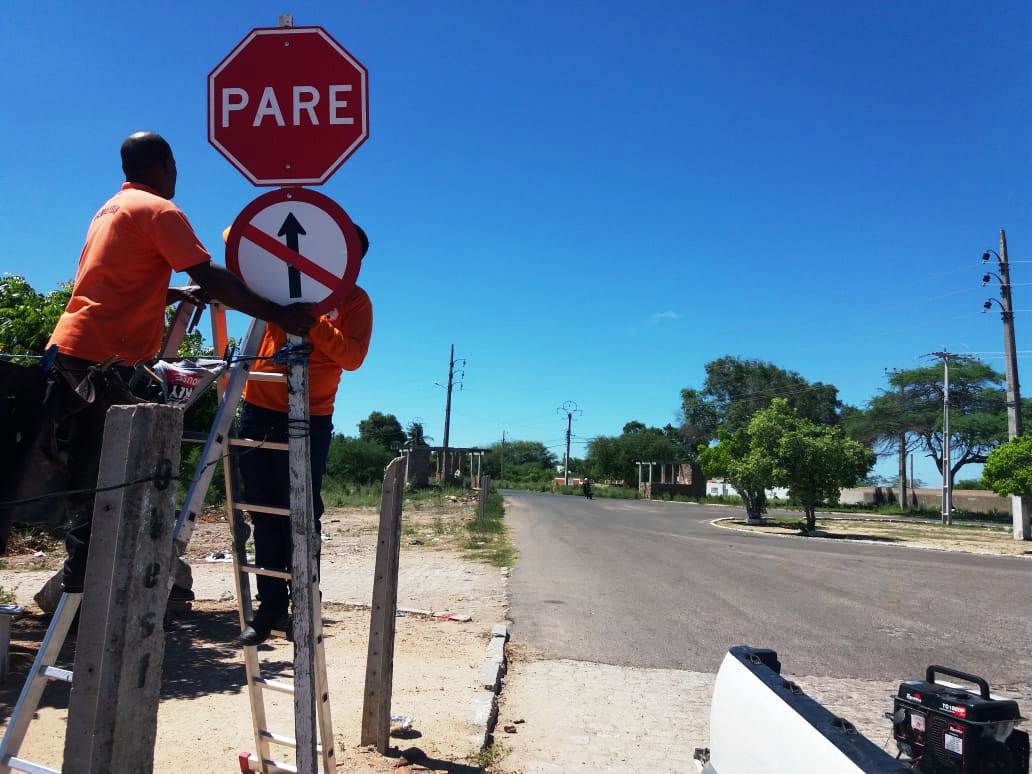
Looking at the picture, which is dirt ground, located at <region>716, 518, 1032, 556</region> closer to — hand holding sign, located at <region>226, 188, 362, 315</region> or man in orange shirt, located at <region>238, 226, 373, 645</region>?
man in orange shirt, located at <region>238, 226, 373, 645</region>

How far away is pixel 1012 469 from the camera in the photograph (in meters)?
25.4

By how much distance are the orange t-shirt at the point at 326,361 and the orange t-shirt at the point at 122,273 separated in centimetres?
46

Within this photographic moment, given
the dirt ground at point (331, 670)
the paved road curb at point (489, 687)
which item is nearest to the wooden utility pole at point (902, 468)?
the dirt ground at point (331, 670)

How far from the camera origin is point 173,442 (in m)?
1.90

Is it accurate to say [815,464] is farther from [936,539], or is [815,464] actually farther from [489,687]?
[489,687]

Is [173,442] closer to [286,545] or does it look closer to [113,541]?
[113,541]

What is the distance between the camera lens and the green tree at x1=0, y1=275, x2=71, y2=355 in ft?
20.4

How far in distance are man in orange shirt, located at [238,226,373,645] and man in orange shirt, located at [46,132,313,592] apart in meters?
0.46

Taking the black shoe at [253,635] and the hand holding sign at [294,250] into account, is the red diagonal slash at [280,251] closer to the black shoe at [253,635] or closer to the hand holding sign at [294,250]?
the hand holding sign at [294,250]

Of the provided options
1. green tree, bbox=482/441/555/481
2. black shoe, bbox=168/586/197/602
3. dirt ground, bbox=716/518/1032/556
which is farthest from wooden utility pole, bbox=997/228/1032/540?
green tree, bbox=482/441/555/481

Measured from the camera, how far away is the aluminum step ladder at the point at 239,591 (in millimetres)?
2465

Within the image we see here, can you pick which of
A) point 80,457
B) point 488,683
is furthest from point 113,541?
point 488,683

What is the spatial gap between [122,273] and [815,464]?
86.0 ft

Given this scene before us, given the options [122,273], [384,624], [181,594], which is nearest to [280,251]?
[122,273]
